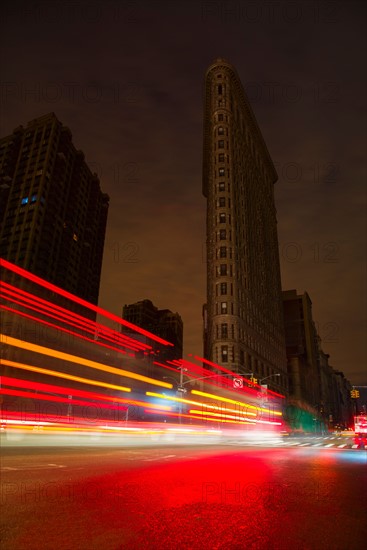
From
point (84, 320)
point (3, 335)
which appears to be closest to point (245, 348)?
point (84, 320)

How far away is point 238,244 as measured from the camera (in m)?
84.8

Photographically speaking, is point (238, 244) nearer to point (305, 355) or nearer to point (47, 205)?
point (47, 205)

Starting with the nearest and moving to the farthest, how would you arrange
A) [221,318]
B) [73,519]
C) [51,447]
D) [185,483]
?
[73,519], [185,483], [51,447], [221,318]

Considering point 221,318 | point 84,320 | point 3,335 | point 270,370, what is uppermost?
point 221,318

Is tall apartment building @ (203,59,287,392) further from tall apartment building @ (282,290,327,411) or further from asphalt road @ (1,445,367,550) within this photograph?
asphalt road @ (1,445,367,550)

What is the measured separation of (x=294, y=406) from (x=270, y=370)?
1178 inches

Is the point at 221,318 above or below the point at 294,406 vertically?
above

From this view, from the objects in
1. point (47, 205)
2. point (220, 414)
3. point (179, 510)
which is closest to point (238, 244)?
point (220, 414)

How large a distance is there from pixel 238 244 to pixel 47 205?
53618 millimetres

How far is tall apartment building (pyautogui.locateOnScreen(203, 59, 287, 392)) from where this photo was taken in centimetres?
7694

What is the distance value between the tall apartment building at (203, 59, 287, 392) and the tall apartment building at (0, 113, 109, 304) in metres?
40.7

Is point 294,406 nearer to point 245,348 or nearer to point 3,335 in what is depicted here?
point 245,348

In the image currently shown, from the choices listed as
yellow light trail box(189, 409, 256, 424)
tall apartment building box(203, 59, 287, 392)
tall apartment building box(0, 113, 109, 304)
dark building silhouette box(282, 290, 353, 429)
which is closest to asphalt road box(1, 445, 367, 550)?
yellow light trail box(189, 409, 256, 424)

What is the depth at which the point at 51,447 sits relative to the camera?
55.1ft
